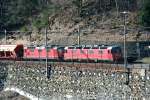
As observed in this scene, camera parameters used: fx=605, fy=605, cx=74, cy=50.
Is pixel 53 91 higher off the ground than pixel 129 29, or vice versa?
pixel 129 29

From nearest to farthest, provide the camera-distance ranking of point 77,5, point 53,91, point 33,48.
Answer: point 53,91
point 33,48
point 77,5

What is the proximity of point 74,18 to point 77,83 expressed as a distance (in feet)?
125

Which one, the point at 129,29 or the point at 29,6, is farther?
the point at 29,6

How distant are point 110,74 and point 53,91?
7.45m

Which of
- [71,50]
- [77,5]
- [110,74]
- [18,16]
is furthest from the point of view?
[18,16]

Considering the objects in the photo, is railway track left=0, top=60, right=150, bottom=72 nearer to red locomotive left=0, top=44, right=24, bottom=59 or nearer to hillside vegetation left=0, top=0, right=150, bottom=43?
red locomotive left=0, top=44, right=24, bottom=59

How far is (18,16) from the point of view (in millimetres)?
103438

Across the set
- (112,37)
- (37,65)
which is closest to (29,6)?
(112,37)

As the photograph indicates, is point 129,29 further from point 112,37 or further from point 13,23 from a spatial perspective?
point 13,23

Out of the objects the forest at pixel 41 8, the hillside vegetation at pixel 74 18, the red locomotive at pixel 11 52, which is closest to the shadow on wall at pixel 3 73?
the red locomotive at pixel 11 52

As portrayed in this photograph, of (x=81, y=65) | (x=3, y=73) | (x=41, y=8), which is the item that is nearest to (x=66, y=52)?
(x=3, y=73)

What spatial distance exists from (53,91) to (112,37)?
25.0 metres

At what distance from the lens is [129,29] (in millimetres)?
83750

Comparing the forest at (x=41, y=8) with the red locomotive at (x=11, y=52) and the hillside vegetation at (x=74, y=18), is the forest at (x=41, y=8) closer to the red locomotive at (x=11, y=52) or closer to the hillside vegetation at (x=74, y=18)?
the hillside vegetation at (x=74, y=18)
